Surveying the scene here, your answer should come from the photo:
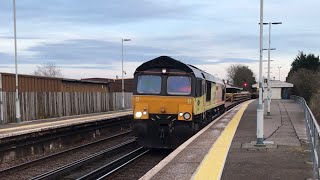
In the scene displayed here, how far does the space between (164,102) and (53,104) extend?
773 inches

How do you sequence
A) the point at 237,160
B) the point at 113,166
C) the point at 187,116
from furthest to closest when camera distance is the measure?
the point at 187,116, the point at 113,166, the point at 237,160

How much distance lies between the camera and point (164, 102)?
51.3ft

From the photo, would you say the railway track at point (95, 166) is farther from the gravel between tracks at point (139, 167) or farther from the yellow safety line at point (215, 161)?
the yellow safety line at point (215, 161)

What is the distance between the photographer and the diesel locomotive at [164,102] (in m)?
15.5

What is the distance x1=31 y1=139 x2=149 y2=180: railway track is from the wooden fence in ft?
39.9

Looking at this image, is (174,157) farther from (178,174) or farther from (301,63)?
(301,63)

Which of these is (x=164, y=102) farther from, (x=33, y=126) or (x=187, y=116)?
(x=33, y=126)

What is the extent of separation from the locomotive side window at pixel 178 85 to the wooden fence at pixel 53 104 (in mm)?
14624

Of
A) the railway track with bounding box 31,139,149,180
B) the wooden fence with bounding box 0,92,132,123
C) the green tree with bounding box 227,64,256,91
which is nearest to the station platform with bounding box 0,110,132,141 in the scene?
the wooden fence with bounding box 0,92,132,123

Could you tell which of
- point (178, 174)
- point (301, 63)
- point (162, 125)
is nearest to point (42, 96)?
point (162, 125)

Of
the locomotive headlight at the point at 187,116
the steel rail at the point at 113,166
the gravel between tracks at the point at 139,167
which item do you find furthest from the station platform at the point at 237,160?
the steel rail at the point at 113,166

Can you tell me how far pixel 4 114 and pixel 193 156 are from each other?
62.3 feet

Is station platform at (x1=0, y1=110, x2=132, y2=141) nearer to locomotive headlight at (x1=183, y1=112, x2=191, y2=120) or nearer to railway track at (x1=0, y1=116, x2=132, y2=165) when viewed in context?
railway track at (x1=0, y1=116, x2=132, y2=165)

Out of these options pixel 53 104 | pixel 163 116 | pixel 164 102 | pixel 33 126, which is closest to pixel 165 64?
pixel 164 102
